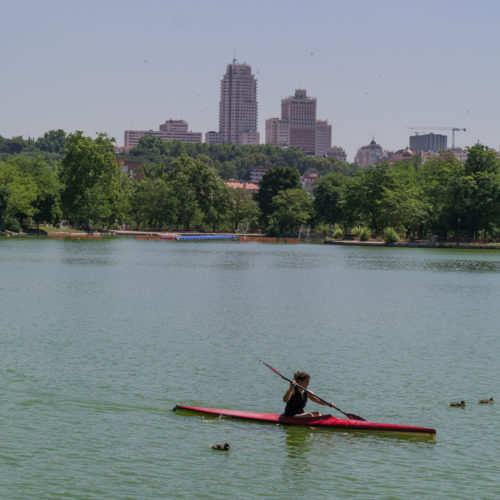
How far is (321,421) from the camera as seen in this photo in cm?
2131

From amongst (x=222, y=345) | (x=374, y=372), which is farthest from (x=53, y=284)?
(x=374, y=372)

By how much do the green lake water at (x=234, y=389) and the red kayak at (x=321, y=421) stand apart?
227mm

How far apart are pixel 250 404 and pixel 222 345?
34.5 ft

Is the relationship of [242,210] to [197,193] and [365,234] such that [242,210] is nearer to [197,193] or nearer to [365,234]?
[197,193]

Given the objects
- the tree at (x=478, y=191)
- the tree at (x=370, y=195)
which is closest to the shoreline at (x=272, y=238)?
the tree at (x=478, y=191)

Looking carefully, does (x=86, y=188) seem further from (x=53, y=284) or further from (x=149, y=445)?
(x=149, y=445)

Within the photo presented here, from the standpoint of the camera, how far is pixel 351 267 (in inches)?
3622

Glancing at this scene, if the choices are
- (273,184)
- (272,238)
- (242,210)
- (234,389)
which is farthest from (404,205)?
(234,389)

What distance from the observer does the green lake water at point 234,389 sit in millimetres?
18016

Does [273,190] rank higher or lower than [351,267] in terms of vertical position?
higher

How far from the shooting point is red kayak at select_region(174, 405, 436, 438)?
20781mm

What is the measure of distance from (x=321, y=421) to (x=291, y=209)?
160325mm

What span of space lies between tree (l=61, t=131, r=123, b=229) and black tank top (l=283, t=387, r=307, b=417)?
13247 centimetres

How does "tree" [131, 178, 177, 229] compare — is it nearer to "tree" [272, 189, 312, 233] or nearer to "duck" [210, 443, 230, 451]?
"tree" [272, 189, 312, 233]
